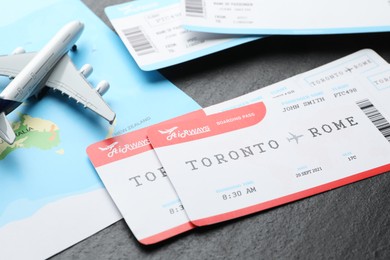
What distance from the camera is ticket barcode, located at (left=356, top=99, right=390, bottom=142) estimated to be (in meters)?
0.57

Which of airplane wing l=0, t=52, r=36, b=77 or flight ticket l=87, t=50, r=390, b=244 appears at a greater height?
airplane wing l=0, t=52, r=36, b=77

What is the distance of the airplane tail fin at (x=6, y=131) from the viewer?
561 mm

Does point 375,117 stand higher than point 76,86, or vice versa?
point 76,86

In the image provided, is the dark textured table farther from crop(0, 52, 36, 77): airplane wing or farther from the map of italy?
crop(0, 52, 36, 77): airplane wing

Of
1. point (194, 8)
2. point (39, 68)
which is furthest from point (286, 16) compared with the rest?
point (39, 68)

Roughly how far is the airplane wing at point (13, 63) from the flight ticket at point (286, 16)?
0.22 meters

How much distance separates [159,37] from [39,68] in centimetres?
17

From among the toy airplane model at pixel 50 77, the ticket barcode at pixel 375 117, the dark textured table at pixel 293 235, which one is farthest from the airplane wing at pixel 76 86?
the ticket barcode at pixel 375 117

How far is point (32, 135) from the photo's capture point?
23.4 inches

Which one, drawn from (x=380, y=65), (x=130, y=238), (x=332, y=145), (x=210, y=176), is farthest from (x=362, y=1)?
(x=130, y=238)

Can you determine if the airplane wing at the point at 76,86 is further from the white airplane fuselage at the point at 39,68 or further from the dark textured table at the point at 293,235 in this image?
the dark textured table at the point at 293,235

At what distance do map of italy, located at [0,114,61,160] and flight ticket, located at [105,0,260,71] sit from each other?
14 cm

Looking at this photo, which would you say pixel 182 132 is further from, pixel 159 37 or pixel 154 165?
pixel 159 37

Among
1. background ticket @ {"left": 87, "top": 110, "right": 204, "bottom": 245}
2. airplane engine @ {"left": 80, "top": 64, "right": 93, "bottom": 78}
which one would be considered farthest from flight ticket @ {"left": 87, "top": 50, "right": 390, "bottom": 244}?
airplane engine @ {"left": 80, "top": 64, "right": 93, "bottom": 78}
